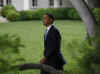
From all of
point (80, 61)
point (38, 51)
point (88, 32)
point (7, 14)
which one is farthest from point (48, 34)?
point (7, 14)

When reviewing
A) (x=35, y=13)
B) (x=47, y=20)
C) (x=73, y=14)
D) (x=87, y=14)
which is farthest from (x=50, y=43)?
(x=35, y=13)

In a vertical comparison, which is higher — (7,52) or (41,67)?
(7,52)

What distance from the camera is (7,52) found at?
1.94 meters

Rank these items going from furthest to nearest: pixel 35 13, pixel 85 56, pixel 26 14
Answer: pixel 35 13, pixel 26 14, pixel 85 56

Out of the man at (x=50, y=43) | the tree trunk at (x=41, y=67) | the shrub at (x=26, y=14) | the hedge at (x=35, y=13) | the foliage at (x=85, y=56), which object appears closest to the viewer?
the foliage at (x=85, y=56)

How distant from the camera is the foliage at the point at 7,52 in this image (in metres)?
1.92

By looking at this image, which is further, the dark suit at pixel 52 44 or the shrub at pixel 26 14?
the shrub at pixel 26 14

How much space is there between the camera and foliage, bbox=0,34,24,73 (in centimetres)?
192

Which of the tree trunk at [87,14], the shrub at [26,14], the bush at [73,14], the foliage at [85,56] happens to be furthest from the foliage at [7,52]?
the shrub at [26,14]

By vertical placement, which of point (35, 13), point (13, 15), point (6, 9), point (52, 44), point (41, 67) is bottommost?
point (13, 15)

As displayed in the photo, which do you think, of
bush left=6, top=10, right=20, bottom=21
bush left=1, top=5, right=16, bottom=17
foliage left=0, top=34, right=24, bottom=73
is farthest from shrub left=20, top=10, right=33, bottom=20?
foliage left=0, top=34, right=24, bottom=73

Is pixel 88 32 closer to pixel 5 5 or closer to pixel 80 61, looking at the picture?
pixel 80 61

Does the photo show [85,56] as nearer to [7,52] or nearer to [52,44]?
[7,52]

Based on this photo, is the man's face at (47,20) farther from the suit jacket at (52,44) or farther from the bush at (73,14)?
the bush at (73,14)
